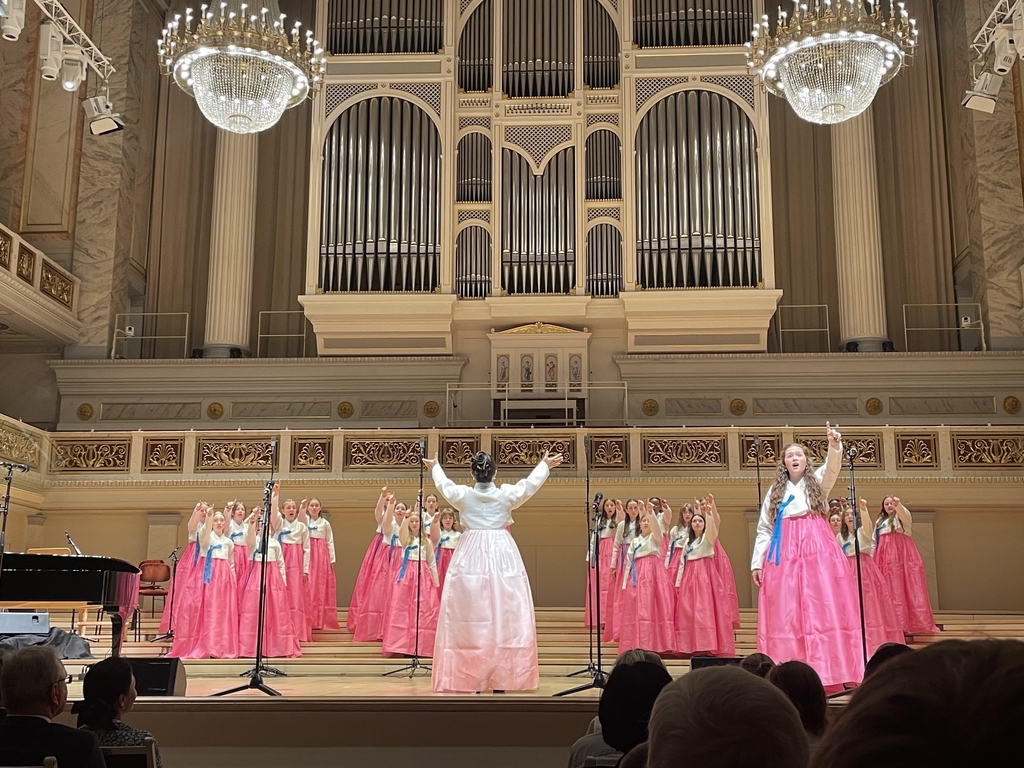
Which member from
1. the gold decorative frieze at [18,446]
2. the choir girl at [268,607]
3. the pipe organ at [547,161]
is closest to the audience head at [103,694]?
the choir girl at [268,607]

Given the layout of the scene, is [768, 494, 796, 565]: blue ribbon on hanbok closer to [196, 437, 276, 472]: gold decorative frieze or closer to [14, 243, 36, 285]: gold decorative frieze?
[196, 437, 276, 472]: gold decorative frieze

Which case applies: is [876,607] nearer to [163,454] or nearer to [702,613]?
[702,613]

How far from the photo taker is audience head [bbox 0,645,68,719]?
2.81m

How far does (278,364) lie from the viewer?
13.9 metres

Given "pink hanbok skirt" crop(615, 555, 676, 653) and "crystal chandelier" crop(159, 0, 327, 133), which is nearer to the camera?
"pink hanbok skirt" crop(615, 555, 676, 653)

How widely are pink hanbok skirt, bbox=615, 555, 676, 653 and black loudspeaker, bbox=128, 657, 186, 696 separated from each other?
14.6 feet

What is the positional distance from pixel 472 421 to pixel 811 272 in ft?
16.6

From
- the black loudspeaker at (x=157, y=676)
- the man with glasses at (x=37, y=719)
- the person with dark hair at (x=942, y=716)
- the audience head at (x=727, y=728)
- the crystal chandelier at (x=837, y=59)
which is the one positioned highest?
the crystal chandelier at (x=837, y=59)

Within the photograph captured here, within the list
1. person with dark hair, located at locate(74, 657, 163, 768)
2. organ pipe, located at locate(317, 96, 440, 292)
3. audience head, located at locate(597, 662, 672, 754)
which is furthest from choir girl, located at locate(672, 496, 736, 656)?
audience head, located at locate(597, 662, 672, 754)

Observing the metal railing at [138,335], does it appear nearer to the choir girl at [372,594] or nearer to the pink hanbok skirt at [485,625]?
the choir girl at [372,594]

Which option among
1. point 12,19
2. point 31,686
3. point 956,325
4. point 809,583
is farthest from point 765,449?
point 31,686

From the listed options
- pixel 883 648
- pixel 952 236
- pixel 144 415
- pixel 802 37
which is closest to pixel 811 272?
pixel 952 236

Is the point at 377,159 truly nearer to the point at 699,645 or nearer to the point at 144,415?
the point at 144,415

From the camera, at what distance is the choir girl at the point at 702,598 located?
8727 millimetres
